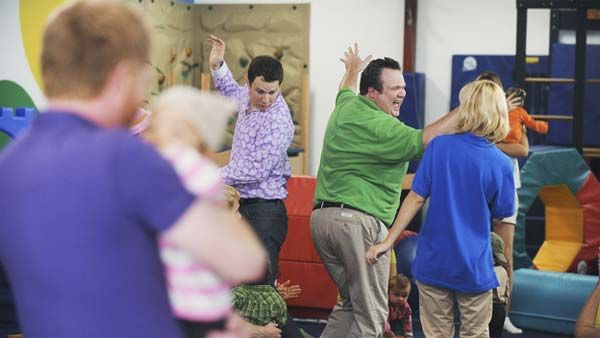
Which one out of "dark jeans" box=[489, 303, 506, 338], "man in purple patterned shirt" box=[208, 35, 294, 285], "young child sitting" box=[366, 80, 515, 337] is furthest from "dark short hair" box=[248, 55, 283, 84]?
"dark jeans" box=[489, 303, 506, 338]

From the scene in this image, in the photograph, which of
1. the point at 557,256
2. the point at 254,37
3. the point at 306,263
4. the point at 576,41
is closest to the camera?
the point at 306,263

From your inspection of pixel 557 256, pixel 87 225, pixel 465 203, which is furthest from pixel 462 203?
pixel 557 256

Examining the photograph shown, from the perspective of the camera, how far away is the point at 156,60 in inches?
366

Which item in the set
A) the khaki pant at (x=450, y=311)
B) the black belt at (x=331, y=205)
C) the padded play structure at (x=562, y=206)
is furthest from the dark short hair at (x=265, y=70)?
the padded play structure at (x=562, y=206)

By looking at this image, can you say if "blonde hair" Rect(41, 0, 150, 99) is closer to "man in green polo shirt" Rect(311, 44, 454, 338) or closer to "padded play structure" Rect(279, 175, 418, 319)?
"man in green polo shirt" Rect(311, 44, 454, 338)

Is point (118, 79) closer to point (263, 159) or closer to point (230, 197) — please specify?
point (230, 197)

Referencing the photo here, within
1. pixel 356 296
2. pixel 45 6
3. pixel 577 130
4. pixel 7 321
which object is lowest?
pixel 7 321

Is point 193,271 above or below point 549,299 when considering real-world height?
above

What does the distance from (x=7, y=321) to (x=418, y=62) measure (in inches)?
215

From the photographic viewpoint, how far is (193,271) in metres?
1.57

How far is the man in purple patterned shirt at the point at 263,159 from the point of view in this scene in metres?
5.21

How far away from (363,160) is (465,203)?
575 millimetres

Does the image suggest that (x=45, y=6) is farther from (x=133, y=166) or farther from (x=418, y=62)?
(x=133, y=166)

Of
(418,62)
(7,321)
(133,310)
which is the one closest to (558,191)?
(418,62)
